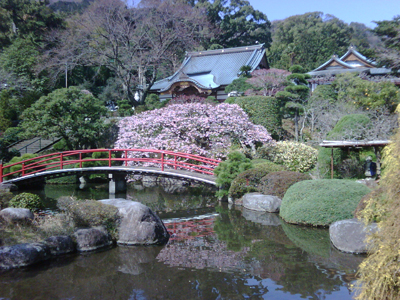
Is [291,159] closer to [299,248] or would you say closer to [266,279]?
[299,248]

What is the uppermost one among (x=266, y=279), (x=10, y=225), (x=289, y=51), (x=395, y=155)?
(x=289, y=51)

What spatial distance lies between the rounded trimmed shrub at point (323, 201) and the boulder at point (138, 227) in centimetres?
380

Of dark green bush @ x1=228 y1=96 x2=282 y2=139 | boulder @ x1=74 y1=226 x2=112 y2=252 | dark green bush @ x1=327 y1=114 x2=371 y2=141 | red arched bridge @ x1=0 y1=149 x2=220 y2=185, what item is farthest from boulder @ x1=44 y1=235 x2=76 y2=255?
dark green bush @ x1=228 y1=96 x2=282 y2=139

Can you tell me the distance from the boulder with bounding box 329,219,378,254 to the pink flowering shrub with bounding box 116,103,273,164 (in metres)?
8.73

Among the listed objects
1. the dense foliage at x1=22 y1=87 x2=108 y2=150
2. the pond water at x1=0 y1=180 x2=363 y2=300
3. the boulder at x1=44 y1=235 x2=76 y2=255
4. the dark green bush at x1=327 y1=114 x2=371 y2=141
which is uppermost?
the dense foliage at x1=22 y1=87 x2=108 y2=150

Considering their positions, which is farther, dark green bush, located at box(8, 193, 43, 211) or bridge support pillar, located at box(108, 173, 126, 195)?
bridge support pillar, located at box(108, 173, 126, 195)

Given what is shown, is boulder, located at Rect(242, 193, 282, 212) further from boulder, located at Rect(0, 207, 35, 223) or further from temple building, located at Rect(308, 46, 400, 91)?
temple building, located at Rect(308, 46, 400, 91)

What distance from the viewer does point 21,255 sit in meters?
7.54

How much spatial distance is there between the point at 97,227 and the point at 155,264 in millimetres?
2007

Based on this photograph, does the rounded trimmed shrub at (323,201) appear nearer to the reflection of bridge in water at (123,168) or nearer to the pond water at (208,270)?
the pond water at (208,270)

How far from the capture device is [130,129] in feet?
60.9

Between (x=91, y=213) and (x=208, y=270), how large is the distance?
325cm

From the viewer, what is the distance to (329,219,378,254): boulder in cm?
818

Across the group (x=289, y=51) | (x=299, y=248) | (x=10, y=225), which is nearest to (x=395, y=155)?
(x=299, y=248)
